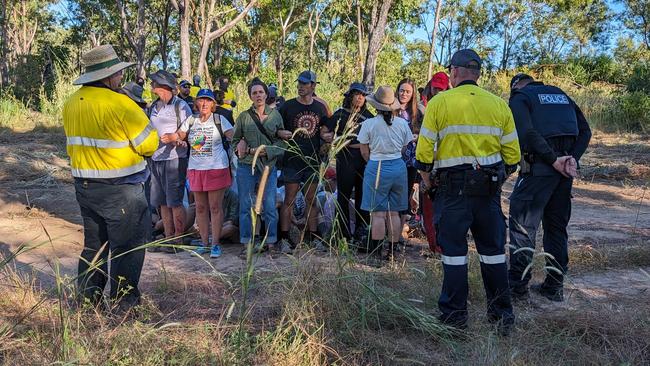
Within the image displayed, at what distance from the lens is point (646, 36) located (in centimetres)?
3791

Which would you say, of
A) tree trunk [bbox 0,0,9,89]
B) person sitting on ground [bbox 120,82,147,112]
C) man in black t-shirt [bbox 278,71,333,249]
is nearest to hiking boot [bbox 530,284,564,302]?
man in black t-shirt [bbox 278,71,333,249]

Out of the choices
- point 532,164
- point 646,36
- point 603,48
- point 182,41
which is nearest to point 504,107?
point 532,164

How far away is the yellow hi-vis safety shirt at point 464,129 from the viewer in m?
3.79

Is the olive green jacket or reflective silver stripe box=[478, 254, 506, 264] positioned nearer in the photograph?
reflective silver stripe box=[478, 254, 506, 264]

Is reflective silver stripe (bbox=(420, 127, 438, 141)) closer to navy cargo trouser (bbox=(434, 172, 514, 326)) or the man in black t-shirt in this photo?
navy cargo trouser (bbox=(434, 172, 514, 326))

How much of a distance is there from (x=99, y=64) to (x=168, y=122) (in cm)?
226

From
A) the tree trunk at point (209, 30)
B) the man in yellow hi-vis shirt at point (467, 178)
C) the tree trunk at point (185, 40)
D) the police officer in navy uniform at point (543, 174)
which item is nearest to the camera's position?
the man in yellow hi-vis shirt at point (467, 178)

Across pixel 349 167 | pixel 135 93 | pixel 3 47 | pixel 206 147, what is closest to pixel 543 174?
pixel 349 167

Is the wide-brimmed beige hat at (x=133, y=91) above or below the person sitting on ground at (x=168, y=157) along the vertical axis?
above

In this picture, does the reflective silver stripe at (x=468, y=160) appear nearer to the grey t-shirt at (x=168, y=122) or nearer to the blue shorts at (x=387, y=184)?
the blue shorts at (x=387, y=184)

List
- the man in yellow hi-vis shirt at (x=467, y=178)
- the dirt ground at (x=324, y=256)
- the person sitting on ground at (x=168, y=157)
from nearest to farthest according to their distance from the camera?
1. the man in yellow hi-vis shirt at (x=467, y=178)
2. the dirt ground at (x=324, y=256)
3. the person sitting on ground at (x=168, y=157)

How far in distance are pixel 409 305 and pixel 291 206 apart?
9.43ft

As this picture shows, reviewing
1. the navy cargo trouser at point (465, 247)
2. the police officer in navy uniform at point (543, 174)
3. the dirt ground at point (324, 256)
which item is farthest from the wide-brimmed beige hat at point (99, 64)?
the police officer in navy uniform at point (543, 174)

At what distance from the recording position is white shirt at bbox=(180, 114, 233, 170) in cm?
594
